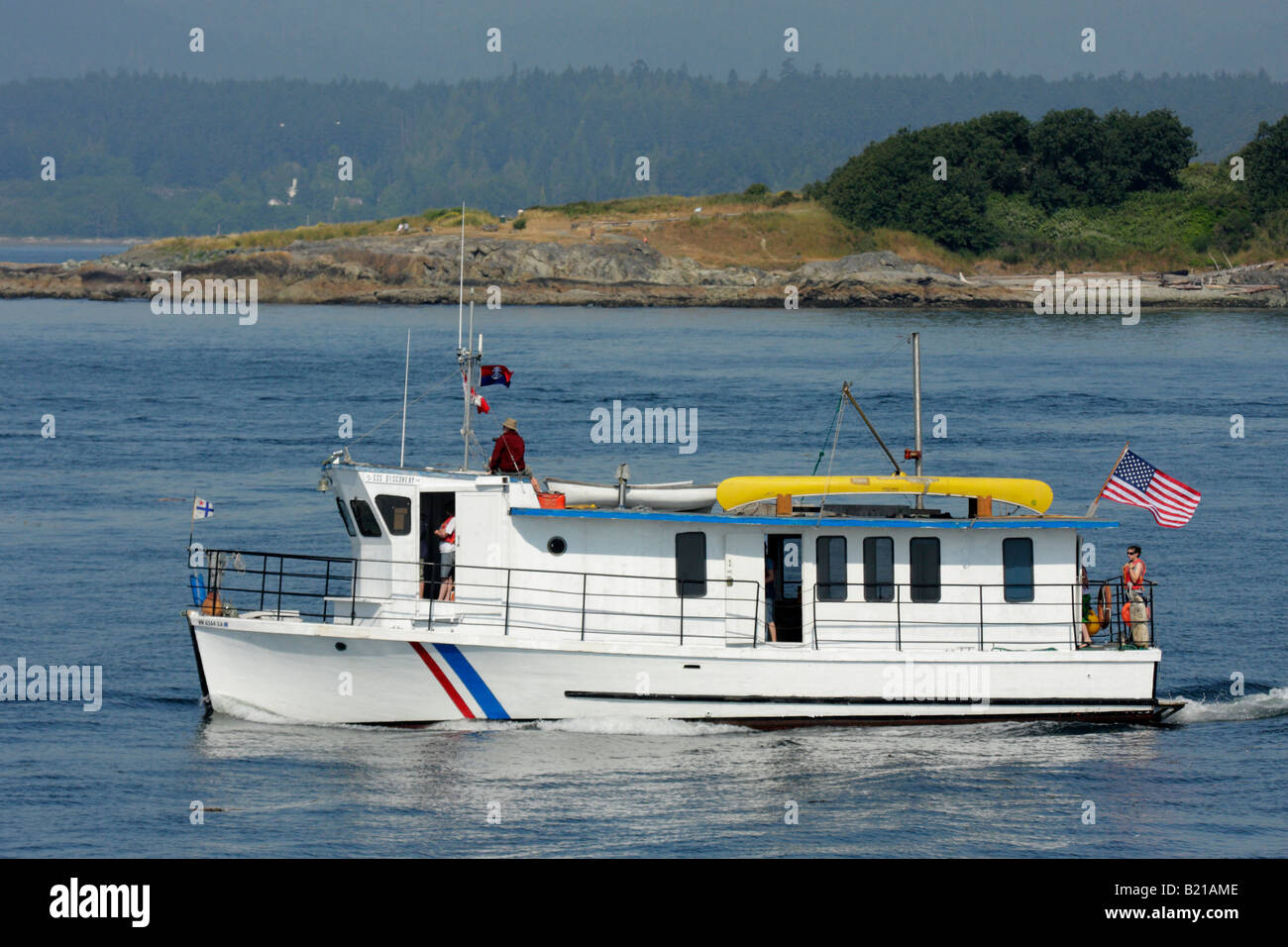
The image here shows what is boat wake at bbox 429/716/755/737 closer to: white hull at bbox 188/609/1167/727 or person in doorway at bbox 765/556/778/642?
white hull at bbox 188/609/1167/727

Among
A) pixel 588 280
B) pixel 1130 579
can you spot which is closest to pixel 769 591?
pixel 1130 579

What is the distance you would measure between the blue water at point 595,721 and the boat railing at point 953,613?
1305 mm

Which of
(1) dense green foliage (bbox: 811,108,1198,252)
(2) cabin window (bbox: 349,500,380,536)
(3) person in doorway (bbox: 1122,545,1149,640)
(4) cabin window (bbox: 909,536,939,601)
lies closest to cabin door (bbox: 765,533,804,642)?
(4) cabin window (bbox: 909,536,939,601)

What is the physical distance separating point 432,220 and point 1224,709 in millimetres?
113793

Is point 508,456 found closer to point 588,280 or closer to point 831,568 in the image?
point 831,568

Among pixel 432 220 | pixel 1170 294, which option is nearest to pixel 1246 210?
pixel 1170 294

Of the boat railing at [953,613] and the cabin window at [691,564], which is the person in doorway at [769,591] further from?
the cabin window at [691,564]

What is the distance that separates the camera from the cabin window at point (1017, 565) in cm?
2145

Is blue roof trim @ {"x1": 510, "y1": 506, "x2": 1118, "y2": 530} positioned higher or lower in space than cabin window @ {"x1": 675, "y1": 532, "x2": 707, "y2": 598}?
higher

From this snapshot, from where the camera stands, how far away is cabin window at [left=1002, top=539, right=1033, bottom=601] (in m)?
21.5

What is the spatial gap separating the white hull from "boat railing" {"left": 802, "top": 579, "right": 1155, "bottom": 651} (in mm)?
353

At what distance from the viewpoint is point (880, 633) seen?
21.4m

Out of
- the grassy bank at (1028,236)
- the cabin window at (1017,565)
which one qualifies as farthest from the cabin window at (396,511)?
the grassy bank at (1028,236)
